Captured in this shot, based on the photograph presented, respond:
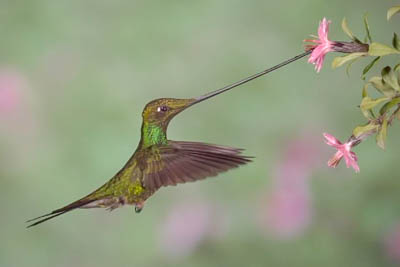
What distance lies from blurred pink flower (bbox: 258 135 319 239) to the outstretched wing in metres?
0.65

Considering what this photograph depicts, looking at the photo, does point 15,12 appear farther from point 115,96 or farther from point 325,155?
point 325,155

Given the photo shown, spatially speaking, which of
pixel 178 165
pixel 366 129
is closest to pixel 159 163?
pixel 178 165

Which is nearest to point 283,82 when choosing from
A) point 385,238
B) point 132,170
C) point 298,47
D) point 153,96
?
point 298,47

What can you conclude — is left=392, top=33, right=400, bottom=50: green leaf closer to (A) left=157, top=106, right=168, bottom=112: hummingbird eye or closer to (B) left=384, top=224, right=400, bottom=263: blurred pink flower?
(A) left=157, top=106, right=168, bottom=112: hummingbird eye

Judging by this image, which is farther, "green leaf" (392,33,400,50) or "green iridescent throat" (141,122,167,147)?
"green iridescent throat" (141,122,167,147)

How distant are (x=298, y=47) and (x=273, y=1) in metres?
0.12

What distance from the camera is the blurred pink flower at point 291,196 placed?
56.3 inches

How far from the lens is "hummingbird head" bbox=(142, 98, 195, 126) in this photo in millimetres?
720

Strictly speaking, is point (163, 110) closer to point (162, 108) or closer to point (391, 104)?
point (162, 108)

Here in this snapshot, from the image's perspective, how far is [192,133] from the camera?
141 cm

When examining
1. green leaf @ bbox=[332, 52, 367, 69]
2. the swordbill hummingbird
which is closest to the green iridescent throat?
the swordbill hummingbird

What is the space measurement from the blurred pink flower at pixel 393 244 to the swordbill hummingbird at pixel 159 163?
0.80m

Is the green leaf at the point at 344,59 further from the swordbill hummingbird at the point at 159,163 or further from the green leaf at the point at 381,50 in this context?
the swordbill hummingbird at the point at 159,163

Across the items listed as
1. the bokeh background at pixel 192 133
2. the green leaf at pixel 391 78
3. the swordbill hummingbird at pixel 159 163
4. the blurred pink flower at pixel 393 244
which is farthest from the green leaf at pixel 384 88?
the blurred pink flower at pixel 393 244
